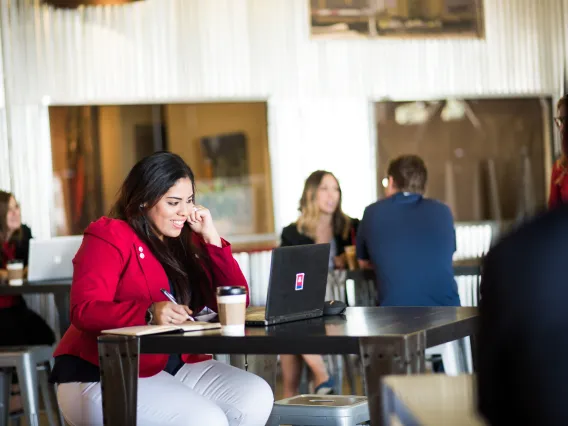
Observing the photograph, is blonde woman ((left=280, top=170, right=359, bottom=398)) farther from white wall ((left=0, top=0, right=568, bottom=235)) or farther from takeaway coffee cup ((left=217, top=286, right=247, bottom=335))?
takeaway coffee cup ((left=217, top=286, right=247, bottom=335))

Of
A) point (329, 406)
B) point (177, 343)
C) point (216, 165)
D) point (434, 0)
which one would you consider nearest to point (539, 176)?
point (434, 0)

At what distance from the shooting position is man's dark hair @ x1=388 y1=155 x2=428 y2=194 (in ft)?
15.8

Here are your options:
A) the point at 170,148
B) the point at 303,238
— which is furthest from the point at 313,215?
the point at 170,148

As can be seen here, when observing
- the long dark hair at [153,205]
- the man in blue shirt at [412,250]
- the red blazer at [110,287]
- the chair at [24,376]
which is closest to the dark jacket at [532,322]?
the red blazer at [110,287]

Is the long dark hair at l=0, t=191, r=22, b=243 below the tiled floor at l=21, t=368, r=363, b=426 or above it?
above

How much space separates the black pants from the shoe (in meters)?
1.49

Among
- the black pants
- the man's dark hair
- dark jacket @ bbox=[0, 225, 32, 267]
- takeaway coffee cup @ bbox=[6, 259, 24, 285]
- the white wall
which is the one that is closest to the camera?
the man's dark hair

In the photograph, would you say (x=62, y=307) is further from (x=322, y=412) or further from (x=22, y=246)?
(x=322, y=412)

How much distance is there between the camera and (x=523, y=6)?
25.1 feet

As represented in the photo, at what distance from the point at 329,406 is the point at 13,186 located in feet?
14.2

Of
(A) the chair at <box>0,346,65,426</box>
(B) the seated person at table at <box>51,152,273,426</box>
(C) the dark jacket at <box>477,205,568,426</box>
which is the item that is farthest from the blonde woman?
(C) the dark jacket at <box>477,205,568,426</box>

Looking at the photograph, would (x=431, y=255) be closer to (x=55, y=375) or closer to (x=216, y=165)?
(x=55, y=375)

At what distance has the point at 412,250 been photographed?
452 cm

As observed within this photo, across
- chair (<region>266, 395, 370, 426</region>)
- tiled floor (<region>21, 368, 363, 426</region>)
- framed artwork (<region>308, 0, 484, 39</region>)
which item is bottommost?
tiled floor (<region>21, 368, 363, 426</region>)
